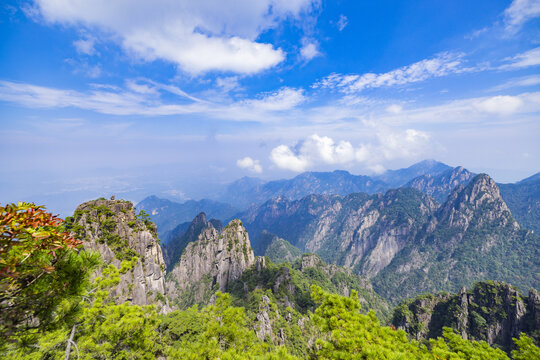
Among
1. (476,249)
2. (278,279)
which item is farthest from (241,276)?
(476,249)

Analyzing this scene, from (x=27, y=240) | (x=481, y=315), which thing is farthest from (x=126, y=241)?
(x=481, y=315)

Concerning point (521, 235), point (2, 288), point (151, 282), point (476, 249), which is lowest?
point (476, 249)

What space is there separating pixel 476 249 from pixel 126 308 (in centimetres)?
25083

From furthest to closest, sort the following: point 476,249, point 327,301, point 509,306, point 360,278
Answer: point 476,249 → point 360,278 → point 509,306 → point 327,301

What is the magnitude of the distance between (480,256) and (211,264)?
690ft

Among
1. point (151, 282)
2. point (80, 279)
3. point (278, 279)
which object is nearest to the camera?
point (80, 279)

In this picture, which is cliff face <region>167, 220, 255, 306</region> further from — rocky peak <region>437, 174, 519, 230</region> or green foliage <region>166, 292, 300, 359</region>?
rocky peak <region>437, 174, 519, 230</region>

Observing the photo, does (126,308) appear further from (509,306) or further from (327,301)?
(509,306)

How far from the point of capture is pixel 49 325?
7.13 metres

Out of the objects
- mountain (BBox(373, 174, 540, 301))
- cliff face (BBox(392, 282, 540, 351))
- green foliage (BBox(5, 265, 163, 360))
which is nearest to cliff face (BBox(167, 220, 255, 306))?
cliff face (BBox(392, 282, 540, 351))

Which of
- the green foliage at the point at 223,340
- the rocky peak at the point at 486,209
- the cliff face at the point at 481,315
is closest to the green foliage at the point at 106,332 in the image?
the green foliage at the point at 223,340

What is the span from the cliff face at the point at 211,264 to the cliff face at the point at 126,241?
4140cm

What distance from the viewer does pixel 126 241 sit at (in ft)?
170

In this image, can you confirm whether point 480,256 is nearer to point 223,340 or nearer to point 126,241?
point 126,241
